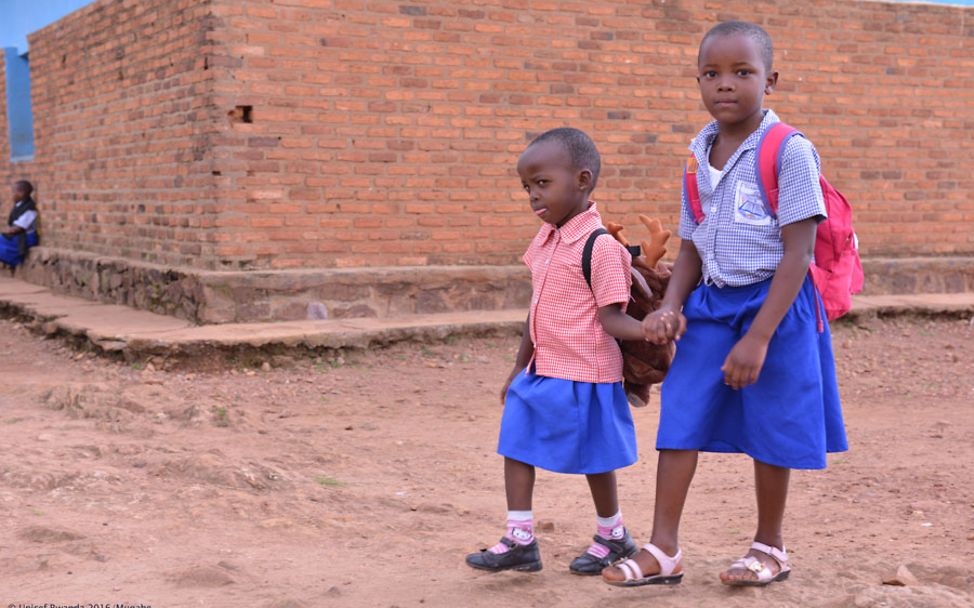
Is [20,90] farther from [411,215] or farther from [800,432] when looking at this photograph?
[800,432]

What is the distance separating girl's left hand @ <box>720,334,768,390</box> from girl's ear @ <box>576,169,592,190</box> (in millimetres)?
662

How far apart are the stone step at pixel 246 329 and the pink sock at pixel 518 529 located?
380 centimetres

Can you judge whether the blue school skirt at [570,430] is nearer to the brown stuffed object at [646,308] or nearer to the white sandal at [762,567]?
the brown stuffed object at [646,308]

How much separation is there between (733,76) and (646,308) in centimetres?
71

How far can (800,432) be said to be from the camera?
2898mm

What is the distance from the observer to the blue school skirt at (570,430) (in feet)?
10.1

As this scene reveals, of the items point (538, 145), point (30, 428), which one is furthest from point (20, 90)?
point (538, 145)

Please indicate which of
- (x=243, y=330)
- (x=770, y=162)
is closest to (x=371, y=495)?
(x=770, y=162)

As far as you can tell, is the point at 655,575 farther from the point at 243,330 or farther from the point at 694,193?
the point at 243,330

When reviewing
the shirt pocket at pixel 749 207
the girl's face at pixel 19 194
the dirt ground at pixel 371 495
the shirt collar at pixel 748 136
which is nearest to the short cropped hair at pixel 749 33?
the shirt collar at pixel 748 136

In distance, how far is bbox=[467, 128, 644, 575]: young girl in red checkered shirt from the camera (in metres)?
3.09

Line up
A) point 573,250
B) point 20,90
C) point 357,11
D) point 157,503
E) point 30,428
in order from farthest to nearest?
1. point 20,90
2. point 357,11
3. point 30,428
4. point 157,503
5. point 573,250

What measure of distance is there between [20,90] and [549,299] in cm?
1013

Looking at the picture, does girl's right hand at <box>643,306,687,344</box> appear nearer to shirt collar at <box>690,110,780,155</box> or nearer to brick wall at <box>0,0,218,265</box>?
shirt collar at <box>690,110,780,155</box>
